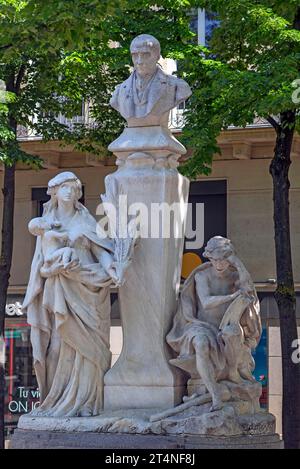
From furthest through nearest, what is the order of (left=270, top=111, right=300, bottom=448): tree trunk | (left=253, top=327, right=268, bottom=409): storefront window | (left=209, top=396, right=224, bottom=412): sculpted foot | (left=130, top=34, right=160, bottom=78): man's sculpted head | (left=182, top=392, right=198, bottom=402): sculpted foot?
(left=253, top=327, right=268, bottom=409): storefront window → (left=270, top=111, right=300, bottom=448): tree trunk → (left=130, top=34, right=160, bottom=78): man's sculpted head → (left=182, top=392, right=198, bottom=402): sculpted foot → (left=209, top=396, right=224, bottom=412): sculpted foot

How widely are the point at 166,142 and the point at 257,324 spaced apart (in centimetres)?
179

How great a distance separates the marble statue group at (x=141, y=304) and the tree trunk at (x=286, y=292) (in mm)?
5482

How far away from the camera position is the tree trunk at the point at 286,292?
16.8 m

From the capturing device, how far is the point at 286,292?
17078mm

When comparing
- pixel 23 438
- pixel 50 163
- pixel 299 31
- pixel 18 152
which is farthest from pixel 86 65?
pixel 23 438

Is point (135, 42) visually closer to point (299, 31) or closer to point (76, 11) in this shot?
point (76, 11)

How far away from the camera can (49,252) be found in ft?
37.1

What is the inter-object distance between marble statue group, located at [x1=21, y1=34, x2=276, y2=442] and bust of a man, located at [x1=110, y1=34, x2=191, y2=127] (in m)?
0.01

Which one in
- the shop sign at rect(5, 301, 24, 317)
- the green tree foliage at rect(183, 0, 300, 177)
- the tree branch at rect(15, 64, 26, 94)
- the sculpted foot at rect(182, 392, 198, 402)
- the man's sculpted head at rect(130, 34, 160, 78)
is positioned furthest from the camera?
the shop sign at rect(5, 301, 24, 317)

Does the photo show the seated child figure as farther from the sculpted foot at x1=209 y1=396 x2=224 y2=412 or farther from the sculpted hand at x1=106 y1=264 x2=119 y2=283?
the sculpted foot at x1=209 y1=396 x2=224 y2=412

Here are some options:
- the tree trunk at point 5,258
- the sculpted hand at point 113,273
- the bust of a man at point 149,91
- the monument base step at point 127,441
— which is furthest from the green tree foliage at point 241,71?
the monument base step at point 127,441

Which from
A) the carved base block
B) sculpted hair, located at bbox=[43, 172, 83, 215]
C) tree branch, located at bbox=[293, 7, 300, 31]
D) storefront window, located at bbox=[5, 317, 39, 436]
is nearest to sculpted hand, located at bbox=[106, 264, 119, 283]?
sculpted hair, located at bbox=[43, 172, 83, 215]

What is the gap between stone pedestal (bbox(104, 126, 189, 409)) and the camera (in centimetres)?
1119

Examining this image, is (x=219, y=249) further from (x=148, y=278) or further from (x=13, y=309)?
(x=13, y=309)
